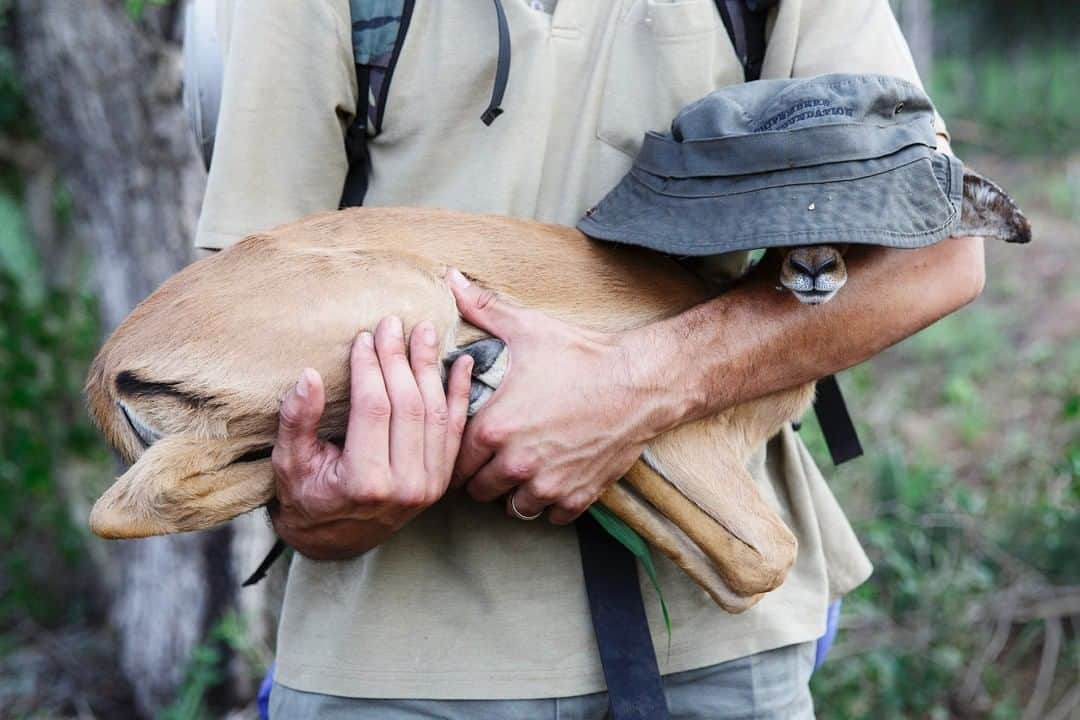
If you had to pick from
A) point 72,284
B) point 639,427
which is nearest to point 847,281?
point 639,427

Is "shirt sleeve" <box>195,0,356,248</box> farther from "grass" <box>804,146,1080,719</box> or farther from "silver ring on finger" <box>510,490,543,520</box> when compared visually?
"grass" <box>804,146,1080,719</box>

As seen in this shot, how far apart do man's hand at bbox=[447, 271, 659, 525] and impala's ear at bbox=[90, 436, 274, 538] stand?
42cm

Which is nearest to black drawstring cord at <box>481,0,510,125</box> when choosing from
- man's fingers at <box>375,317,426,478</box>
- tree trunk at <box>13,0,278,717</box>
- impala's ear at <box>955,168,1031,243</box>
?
man's fingers at <box>375,317,426,478</box>

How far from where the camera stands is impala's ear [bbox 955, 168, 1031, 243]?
2291 mm

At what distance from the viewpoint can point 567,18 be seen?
2.32m

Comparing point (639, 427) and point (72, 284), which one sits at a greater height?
point (639, 427)

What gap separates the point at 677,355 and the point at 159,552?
319cm

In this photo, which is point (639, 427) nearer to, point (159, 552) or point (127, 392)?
point (127, 392)

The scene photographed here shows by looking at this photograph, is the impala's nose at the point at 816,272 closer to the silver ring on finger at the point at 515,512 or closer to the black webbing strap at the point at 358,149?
the silver ring on finger at the point at 515,512

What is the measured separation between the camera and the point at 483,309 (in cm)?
218

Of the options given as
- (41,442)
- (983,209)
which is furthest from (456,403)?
(41,442)

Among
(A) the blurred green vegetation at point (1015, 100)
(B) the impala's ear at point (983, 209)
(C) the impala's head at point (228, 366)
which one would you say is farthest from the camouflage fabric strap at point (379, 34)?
(A) the blurred green vegetation at point (1015, 100)

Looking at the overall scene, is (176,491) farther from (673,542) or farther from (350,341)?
(673,542)

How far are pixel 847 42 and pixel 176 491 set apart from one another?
5.16ft
